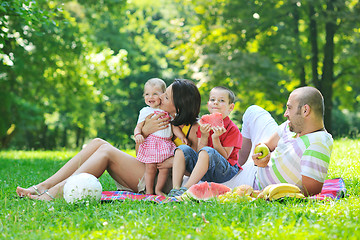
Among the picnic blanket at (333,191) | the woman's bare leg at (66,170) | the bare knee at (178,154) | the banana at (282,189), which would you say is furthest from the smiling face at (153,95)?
the picnic blanket at (333,191)

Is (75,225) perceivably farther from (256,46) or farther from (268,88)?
(256,46)

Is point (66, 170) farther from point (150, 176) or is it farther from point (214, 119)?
point (214, 119)

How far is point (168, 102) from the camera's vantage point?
493 centimetres

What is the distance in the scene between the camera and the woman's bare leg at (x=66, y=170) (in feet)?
14.8

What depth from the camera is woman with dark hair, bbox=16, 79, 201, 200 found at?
4.61 metres

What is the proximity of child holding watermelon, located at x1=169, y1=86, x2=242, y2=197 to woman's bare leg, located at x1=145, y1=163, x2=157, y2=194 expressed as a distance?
408mm

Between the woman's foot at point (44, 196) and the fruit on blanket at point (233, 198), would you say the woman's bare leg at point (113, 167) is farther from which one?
the fruit on blanket at point (233, 198)

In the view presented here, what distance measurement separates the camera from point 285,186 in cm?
388

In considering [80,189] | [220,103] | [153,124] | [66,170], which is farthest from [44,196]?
[220,103]

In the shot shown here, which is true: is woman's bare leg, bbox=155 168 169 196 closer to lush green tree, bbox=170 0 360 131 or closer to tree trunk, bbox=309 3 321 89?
lush green tree, bbox=170 0 360 131

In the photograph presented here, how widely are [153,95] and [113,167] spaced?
1.01 metres

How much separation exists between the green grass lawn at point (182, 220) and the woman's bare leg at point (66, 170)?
21 centimetres

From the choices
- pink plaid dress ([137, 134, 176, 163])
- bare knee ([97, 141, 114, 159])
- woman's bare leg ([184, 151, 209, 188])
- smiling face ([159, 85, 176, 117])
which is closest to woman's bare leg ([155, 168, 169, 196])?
pink plaid dress ([137, 134, 176, 163])

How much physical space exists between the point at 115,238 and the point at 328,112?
1369 centimetres
